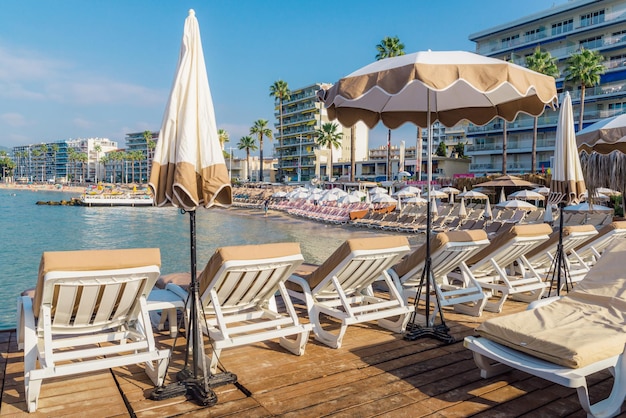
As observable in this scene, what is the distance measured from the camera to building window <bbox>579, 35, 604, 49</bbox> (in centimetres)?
4372

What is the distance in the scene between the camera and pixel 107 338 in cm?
323

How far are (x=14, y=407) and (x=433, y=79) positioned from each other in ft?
11.5

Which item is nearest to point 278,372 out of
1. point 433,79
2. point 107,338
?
point 107,338

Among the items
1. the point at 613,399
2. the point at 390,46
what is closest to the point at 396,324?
the point at 613,399

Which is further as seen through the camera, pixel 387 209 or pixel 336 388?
pixel 387 209

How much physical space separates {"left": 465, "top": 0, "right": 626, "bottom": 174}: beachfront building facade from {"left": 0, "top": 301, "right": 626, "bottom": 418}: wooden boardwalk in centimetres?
4364

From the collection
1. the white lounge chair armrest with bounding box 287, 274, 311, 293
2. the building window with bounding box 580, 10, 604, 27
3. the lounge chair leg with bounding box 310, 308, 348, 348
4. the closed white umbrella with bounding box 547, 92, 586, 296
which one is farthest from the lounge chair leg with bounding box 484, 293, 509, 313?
the building window with bounding box 580, 10, 604, 27

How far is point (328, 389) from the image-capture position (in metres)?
3.08

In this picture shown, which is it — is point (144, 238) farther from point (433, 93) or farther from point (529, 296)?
point (529, 296)

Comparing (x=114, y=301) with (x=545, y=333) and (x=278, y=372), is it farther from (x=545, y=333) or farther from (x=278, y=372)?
(x=545, y=333)

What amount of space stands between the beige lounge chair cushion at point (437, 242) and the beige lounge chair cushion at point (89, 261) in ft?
8.58

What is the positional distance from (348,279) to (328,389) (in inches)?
48.1

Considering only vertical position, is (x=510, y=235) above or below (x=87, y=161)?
below

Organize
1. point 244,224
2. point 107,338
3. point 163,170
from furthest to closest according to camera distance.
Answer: point 244,224
point 107,338
point 163,170
